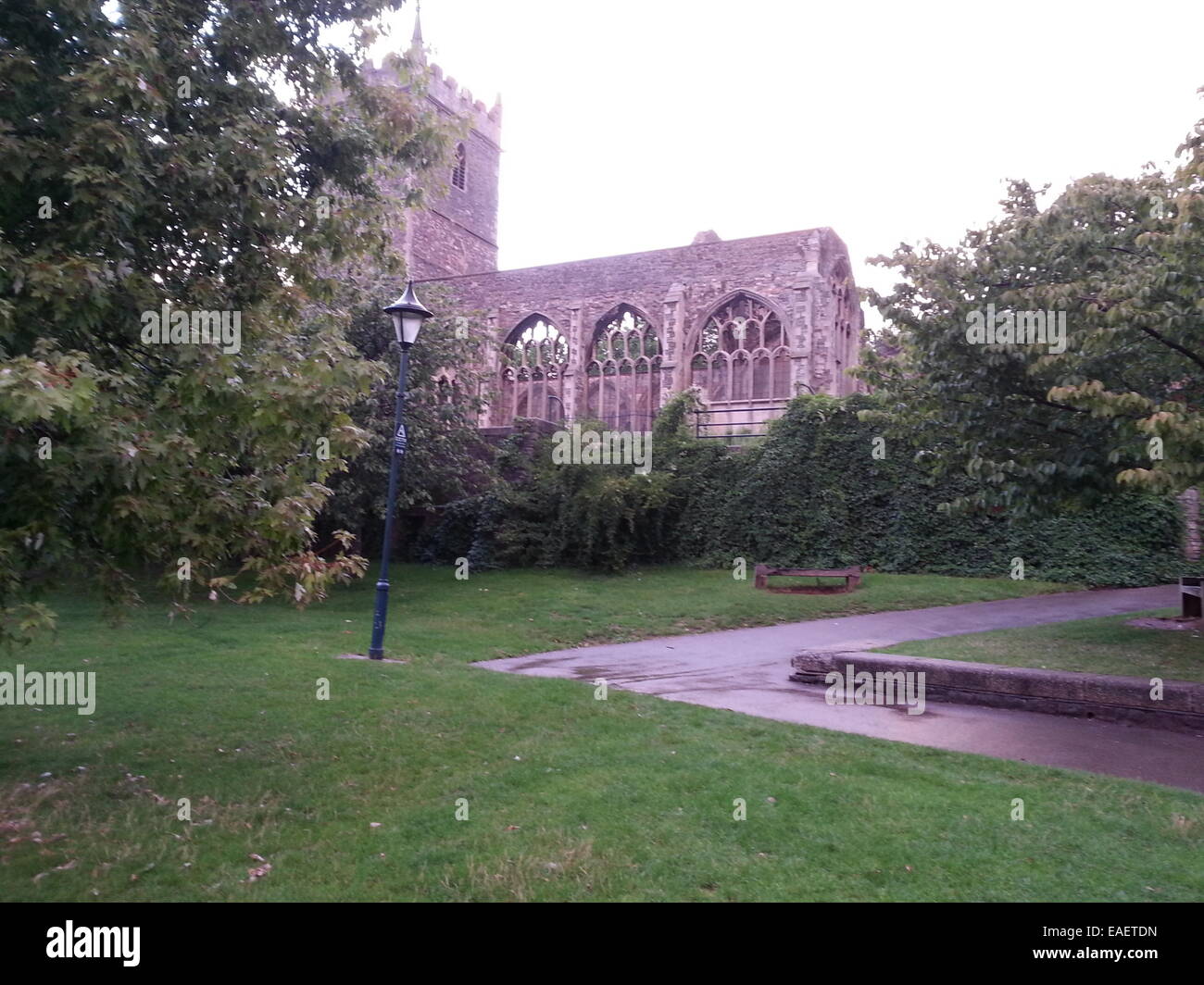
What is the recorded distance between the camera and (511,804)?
19.0 ft

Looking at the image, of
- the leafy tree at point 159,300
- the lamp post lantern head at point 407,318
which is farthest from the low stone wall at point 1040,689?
the lamp post lantern head at point 407,318

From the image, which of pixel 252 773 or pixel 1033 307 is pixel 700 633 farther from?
pixel 252 773

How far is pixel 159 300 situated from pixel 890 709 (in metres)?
6.85

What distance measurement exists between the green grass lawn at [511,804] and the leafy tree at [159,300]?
132 cm

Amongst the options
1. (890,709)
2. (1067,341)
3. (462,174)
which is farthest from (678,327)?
(890,709)

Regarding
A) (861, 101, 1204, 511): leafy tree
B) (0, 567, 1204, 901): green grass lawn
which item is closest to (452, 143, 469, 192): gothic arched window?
(861, 101, 1204, 511): leafy tree

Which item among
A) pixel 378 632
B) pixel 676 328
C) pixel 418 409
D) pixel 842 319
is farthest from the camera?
pixel 842 319

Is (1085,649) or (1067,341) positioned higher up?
(1067,341)

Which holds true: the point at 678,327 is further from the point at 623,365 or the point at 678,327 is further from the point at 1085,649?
the point at 1085,649

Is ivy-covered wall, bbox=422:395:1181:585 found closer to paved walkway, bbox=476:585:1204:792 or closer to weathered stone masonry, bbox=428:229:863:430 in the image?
paved walkway, bbox=476:585:1204:792

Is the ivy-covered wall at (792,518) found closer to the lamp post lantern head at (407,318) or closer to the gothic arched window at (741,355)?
the gothic arched window at (741,355)

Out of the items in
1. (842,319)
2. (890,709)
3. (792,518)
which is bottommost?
(890,709)

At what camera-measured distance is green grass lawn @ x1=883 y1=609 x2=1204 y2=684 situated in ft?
33.4

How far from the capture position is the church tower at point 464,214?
139 feet
